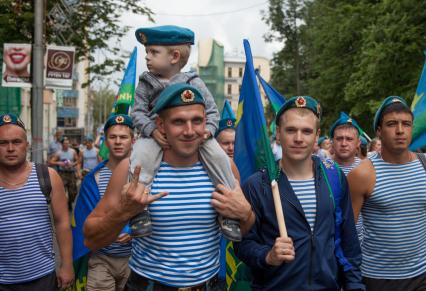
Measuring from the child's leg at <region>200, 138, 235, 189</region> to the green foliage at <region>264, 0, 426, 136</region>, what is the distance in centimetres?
1677

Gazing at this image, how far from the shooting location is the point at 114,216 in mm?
3049

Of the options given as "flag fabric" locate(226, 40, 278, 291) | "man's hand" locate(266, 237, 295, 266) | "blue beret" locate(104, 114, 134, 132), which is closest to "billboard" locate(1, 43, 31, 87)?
"blue beret" locate(104, 114, 134, 132)

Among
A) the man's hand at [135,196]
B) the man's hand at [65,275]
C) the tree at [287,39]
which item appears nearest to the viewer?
the man's hand at [135,196]

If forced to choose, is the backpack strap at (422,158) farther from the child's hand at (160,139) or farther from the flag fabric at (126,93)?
the flag fabric at (126,93)

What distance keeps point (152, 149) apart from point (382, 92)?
19.1 meters

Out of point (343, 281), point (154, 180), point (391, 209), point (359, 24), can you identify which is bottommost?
point (343, 281)

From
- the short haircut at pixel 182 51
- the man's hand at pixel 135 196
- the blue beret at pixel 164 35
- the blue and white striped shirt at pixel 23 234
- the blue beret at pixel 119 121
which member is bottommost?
the blue and white striped shirt at pixel 23 234

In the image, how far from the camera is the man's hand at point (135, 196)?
2.91 m

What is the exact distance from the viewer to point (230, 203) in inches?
122

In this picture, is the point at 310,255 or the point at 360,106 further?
the point at 360,106

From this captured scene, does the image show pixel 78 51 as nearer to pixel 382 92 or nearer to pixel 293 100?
pixel 382 92

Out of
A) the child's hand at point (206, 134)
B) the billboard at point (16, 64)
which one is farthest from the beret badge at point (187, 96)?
the billboard at point (16, 64)

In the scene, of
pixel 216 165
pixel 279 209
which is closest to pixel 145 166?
pixel 216 165

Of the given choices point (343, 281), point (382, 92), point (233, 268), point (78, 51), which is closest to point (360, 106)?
Answer: point (382, 92)
